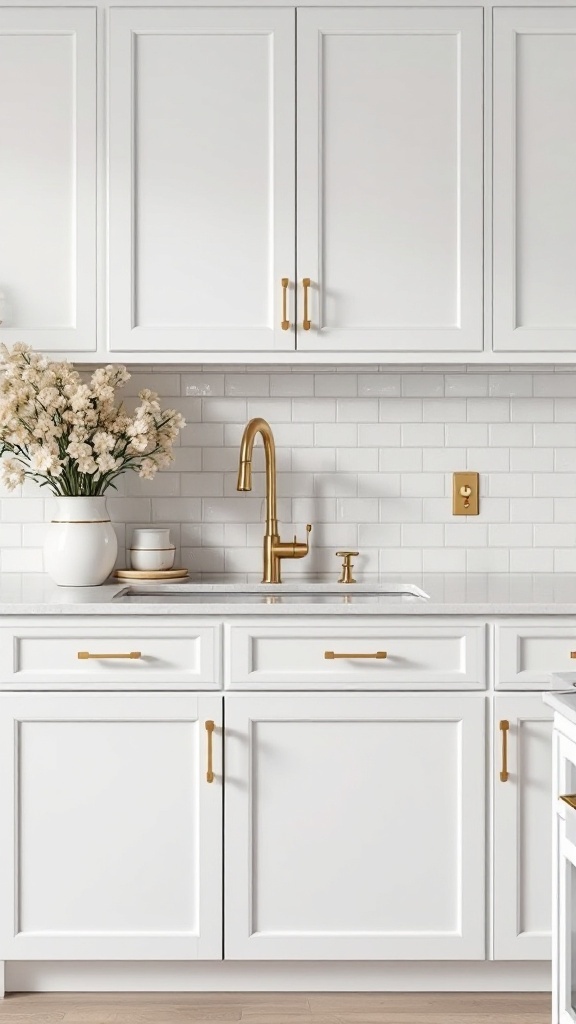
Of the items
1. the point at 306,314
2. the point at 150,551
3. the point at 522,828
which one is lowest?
the point at 522,828

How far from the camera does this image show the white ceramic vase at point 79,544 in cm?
241

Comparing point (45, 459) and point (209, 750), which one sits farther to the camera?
point (45, 459)

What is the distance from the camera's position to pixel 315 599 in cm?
255

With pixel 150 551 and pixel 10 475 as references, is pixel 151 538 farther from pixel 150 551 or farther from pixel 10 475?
pixel 10 475

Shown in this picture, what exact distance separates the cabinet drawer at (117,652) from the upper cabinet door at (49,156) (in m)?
0.76

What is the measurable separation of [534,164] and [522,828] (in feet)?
5.32

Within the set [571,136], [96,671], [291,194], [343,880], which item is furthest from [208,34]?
[343,880]

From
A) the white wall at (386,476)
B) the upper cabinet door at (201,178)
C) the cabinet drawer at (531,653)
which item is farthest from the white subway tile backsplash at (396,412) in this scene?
the cabinet drawer at (531,653)

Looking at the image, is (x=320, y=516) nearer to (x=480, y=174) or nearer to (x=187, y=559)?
(x=187, y=559)

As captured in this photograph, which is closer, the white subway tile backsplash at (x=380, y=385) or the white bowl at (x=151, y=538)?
the white bowl at (x=151, y=538)

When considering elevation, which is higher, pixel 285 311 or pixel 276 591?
pixel 285 311

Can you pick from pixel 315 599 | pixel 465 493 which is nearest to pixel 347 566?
pixel 315 599

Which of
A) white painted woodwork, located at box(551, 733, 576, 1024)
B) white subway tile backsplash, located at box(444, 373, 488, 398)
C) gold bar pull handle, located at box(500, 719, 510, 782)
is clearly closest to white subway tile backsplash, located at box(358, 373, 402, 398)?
white subway tile backsplash, located at box(444, 373, 488, 398)

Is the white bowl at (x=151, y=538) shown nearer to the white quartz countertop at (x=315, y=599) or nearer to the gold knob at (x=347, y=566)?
the white quartz countertop at (x=315, y=599)
